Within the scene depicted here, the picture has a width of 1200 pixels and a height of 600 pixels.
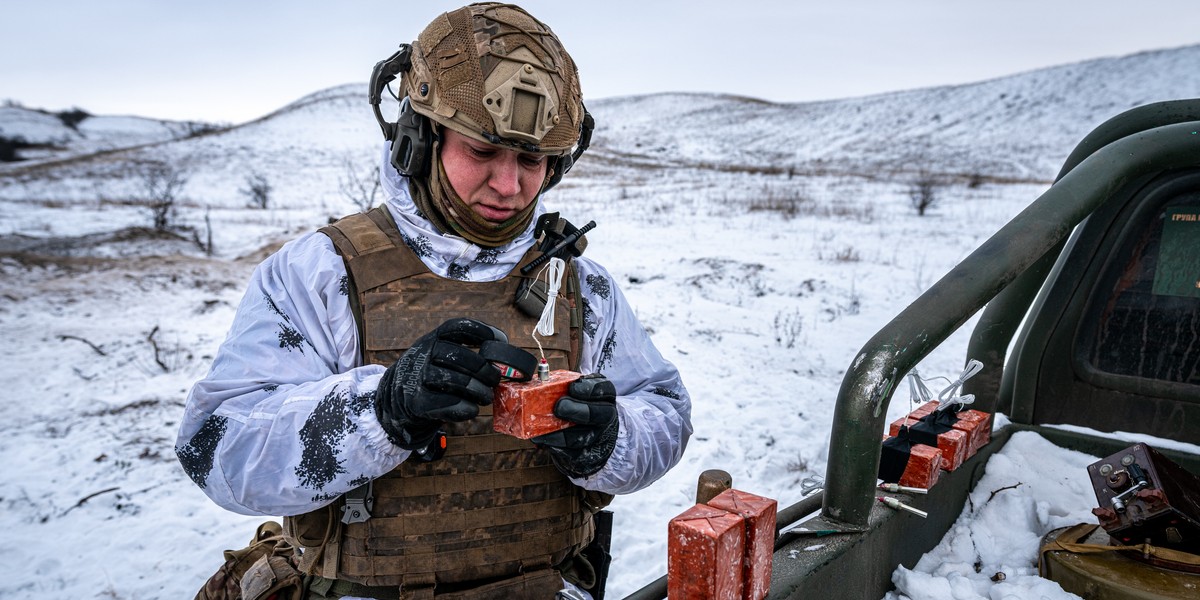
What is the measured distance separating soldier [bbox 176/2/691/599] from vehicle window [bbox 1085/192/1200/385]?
2231 millimetres

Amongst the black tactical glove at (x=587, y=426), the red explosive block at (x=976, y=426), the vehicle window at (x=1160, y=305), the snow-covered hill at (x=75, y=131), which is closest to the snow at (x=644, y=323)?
the red explosive block at (x=976, y=426)

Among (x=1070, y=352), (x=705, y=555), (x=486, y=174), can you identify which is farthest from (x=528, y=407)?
(x=1070, y=352)

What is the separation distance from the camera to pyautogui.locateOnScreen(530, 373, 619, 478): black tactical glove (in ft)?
4.60

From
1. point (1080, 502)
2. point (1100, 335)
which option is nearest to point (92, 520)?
point (1080, 502)

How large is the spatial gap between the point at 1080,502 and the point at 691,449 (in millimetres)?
2736

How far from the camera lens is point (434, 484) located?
1.67 m

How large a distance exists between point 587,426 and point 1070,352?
2565 mm

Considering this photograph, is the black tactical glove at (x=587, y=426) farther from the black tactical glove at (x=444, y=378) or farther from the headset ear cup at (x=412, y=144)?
the headset ear cup at (x=412, y=144)

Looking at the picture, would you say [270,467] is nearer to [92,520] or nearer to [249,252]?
[92,520]

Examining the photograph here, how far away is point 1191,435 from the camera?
2719 millimetres

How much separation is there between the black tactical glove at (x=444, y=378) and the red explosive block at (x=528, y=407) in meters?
0.04

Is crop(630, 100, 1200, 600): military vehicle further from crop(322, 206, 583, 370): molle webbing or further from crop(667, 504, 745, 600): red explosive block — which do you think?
crop(322, 206, 583, 370): molle webbing

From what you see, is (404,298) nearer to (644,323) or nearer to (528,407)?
(528,407)

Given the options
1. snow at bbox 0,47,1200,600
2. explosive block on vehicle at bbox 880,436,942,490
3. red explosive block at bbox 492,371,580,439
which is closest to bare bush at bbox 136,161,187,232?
snow at bbox 0,47,1200,600
